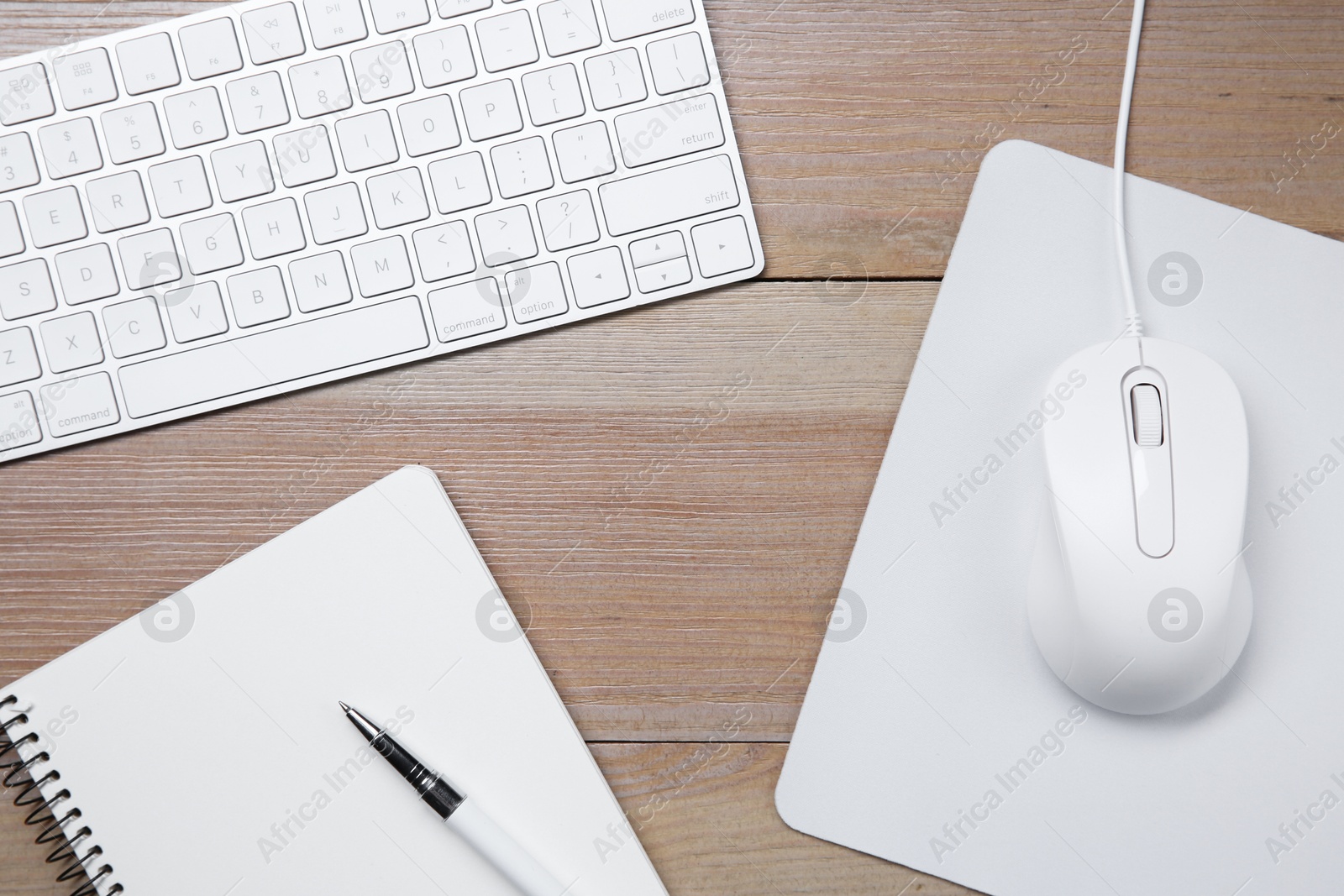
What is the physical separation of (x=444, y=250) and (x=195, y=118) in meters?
0.15

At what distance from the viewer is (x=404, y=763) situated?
1.47 feet

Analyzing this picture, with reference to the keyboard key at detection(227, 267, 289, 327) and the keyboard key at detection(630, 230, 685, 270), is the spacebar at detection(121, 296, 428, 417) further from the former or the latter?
the keyboard key at detection(630, 230, 685, 270)

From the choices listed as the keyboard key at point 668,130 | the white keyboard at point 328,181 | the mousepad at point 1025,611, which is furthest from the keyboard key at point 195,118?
the mousepad at point 1025,611

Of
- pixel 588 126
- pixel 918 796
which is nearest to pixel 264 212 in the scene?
pixel 588 126

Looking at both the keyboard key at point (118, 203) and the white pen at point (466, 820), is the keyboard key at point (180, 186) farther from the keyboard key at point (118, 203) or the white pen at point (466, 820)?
the white pen at point (466, 820)

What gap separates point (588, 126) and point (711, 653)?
0.28m

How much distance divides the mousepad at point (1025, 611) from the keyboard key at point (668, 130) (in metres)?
0.15

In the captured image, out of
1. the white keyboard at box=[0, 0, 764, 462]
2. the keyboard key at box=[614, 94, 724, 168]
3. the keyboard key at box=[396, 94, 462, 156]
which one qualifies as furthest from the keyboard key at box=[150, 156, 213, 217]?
the keyboard key at box=[614, 94, 724, 168]

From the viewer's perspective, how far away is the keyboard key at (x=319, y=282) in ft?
1.51

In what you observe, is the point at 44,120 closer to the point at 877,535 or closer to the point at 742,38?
the point at 742,38

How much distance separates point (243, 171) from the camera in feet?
1.52

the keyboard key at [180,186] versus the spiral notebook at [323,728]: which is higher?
the keyboard key at [180,186]

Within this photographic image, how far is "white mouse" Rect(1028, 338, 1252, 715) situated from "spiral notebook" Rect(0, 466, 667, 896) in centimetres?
24

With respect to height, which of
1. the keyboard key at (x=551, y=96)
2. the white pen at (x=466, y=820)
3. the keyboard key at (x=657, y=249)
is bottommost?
the white pen at (x=466, y=820)
